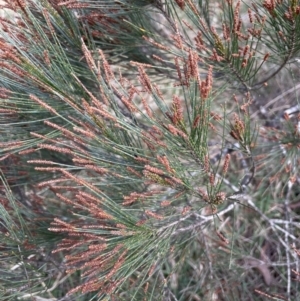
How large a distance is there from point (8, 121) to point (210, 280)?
70 cm

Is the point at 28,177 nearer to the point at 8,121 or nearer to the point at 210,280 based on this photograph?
the point at 8,121

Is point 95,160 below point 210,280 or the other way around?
the other way around

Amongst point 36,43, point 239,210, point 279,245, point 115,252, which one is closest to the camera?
point 115,252

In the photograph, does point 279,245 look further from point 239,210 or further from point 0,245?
A: point 0,245

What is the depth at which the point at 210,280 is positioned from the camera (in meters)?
1.23

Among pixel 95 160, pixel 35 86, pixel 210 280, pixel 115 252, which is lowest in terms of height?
pixel 210 280

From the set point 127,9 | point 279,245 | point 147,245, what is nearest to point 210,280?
point 279,245

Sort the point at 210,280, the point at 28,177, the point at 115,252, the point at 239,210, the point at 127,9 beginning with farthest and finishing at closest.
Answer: the point at 239,210 → the point at 210,280 → the point at 28,177 → the point at 127,9 → the point at 115,252

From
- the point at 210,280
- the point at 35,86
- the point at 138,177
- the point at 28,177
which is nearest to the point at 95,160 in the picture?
the point at 138,177

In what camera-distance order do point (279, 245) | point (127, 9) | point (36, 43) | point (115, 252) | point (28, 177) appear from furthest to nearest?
point (279, 245), point (28, 177), point (127, 9), point (36, 43), point (115, 252)

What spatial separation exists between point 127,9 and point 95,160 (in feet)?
1.25

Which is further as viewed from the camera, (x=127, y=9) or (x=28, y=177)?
(x=28, y=177)

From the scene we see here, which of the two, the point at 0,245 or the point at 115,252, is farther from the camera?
the point at 0,245

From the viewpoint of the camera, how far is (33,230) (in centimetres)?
103
